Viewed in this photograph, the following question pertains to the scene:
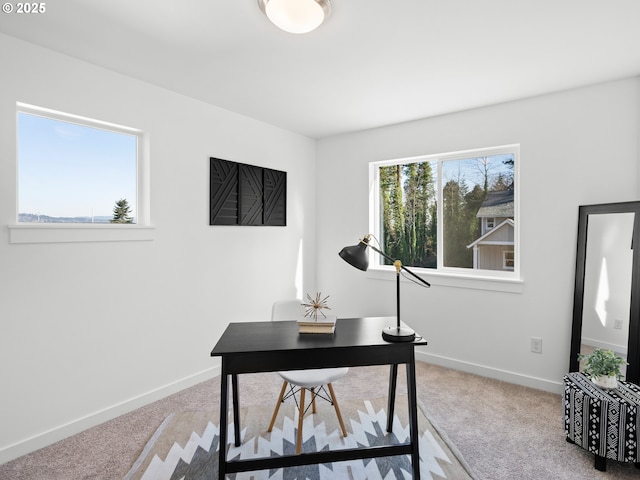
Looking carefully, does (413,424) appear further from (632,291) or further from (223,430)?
(632,291)

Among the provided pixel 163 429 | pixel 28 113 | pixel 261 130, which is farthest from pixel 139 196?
pixel 163 429

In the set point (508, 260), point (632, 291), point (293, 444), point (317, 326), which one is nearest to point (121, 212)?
point (317, 326)

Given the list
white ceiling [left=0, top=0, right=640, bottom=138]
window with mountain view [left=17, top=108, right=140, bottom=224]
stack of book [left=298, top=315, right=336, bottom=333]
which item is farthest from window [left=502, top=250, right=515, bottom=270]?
window with mountain view [left=17, top=108, right=140, bottom=224]

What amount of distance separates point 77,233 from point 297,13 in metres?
2.00

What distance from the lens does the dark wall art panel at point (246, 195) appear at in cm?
338

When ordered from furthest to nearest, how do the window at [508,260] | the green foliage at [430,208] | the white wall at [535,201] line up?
the green foliage at [430,208], the window at [508,260], the white wall at [535,201]

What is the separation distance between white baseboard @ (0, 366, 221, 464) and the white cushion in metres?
1.35

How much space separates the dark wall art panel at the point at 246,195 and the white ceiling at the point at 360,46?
68 cm

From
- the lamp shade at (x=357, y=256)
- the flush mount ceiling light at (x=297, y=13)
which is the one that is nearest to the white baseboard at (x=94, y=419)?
the lamp shade at (x=357, y=256)

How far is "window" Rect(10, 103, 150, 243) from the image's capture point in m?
2.32

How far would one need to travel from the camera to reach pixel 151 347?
2908 mm

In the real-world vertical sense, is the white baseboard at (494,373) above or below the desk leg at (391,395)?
below

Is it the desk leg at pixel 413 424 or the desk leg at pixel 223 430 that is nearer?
the desk leg at pixel 223 430

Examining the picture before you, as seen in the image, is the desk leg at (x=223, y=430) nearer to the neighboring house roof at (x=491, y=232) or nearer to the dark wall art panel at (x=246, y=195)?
the dark wall art panel at (x=246, y=195)
